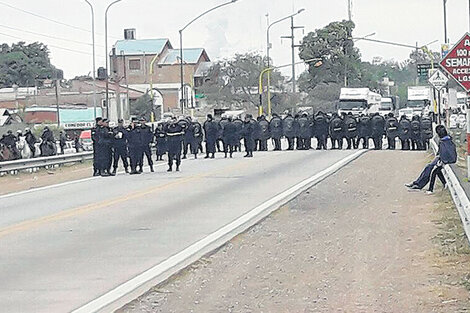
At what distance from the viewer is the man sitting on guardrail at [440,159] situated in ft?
61.1

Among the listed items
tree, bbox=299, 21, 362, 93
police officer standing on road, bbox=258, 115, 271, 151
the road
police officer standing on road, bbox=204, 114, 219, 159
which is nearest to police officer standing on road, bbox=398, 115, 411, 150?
police officer standing on road, bbox=258, 115, 271, 151

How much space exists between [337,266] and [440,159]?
815 centimetres

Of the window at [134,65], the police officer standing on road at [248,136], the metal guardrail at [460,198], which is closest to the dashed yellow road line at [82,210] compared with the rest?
the metal guardrail at [460,198]

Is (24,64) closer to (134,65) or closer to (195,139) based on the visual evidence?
(134,65)

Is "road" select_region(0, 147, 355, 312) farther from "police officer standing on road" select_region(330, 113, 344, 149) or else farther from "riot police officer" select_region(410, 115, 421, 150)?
"police officer standing on road" select_region(330, 113, 344, 149)

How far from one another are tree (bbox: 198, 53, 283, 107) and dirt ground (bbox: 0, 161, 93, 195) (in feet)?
190

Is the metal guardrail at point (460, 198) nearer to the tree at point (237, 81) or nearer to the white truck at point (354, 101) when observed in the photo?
the white truck at point (354, 101)

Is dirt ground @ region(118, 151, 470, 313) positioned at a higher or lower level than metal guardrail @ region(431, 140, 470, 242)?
lower

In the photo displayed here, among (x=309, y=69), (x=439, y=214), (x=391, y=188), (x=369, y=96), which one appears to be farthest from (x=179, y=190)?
(x=309, y=69)

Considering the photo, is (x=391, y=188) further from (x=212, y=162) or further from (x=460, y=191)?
(x=212, y=162)

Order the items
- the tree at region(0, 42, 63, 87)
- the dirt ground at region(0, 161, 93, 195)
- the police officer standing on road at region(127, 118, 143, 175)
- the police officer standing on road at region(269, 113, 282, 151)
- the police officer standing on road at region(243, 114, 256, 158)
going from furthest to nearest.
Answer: the tree at region(0, 42, 63, 87), the police officer standing on road at region(269, 113, 282, 151), the police officer standing on road at region(243, 114, 256, 158), the police officer standing on road at region(127, 118, 143, 175), the dirt ground at region(0, 161, 93, 195)

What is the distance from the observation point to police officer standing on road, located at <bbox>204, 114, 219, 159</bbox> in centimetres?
3420

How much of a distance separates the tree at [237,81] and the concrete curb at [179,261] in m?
69.4

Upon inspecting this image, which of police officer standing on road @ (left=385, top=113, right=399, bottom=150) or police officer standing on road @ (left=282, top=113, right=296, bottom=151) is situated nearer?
police officer standing on road @ (left=385, top=113, right=399, bottom=150)
